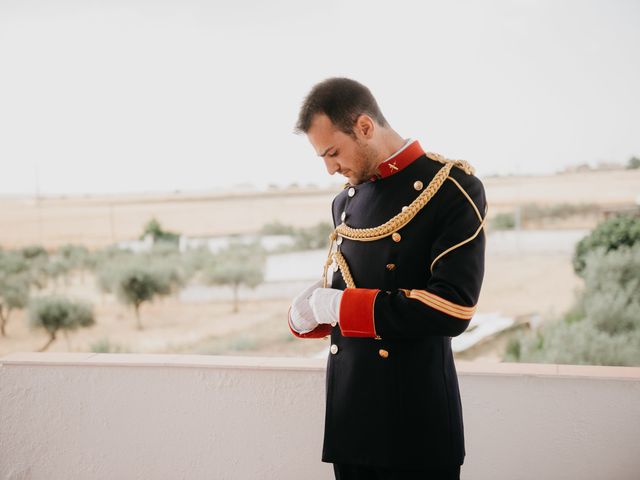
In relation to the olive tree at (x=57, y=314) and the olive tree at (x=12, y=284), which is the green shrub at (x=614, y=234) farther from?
the olive tree at (x=12, y=284)

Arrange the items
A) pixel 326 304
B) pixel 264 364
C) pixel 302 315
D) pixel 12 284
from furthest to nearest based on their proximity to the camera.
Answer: pixel 12 284, pixel 264 364, pixel 302 315, pixel 326 304

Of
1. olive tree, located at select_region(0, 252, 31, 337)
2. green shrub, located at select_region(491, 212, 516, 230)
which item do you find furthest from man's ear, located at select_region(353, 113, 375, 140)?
olive tree, located at select_region(0, 252, 31, 337)

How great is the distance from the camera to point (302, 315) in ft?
4.36

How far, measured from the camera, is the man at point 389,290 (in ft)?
3.76

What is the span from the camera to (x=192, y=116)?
301 inches

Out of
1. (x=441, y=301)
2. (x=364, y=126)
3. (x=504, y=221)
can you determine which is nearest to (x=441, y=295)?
(x=441, y=301)

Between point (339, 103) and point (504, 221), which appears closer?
point (339, 103)

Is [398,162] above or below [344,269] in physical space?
above

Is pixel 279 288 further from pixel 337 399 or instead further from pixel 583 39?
pixel 337 399

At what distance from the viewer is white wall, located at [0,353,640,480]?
1.79m

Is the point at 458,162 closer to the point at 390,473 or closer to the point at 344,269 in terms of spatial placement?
the point at 344,269

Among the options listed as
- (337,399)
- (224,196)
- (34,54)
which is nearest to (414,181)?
(337,399)

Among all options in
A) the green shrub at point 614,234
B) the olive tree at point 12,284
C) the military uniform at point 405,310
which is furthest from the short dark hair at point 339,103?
the olive tree at point 12,284

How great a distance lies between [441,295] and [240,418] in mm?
1125
